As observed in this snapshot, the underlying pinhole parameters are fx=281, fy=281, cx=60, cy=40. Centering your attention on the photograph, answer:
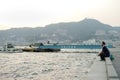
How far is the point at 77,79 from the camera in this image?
20.1 m

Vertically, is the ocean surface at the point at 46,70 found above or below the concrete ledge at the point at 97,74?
below

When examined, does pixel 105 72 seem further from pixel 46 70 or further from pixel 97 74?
pixel 46 70

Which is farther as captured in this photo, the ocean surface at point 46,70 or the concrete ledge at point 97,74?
the ocean surface at point 46,70

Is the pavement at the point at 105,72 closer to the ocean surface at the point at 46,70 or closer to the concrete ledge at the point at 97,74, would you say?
the concrete ledge at the point at 97,74

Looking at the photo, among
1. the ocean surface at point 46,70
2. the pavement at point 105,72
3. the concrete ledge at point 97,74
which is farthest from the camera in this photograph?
the ocean surface at point 46,70

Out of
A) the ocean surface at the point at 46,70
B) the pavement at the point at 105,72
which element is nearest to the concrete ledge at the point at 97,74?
the pavement at the point at 105,72

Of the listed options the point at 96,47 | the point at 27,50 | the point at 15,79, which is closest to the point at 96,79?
the point at 15,79

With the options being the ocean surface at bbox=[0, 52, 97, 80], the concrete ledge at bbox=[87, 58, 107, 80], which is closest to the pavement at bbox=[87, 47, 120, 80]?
the concrete ledge at bbox=[87, 58, 107, 80]

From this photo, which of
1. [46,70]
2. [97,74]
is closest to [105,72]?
[97,74]

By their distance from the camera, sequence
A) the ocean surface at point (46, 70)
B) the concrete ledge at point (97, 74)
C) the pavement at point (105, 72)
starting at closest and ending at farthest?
the pavement at point (105, 72) → the concrete ledge at point (97, 74) → the ocean surface at point (46, 70)

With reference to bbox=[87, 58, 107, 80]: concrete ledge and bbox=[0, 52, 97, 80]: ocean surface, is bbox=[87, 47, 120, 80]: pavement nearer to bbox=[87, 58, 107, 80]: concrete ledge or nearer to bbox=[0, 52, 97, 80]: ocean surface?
bbox=[87, 58, 107, 80]: concrete ledge

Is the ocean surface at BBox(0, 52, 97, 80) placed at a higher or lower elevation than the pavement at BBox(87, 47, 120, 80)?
lower

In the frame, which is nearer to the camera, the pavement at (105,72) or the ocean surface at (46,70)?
the pavement at (105,72)

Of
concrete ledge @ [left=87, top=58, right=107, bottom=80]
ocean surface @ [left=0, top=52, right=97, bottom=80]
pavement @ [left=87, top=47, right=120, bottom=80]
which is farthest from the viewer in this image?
ocean surface @ [left=0, top=52, right=97, bottom=80]
